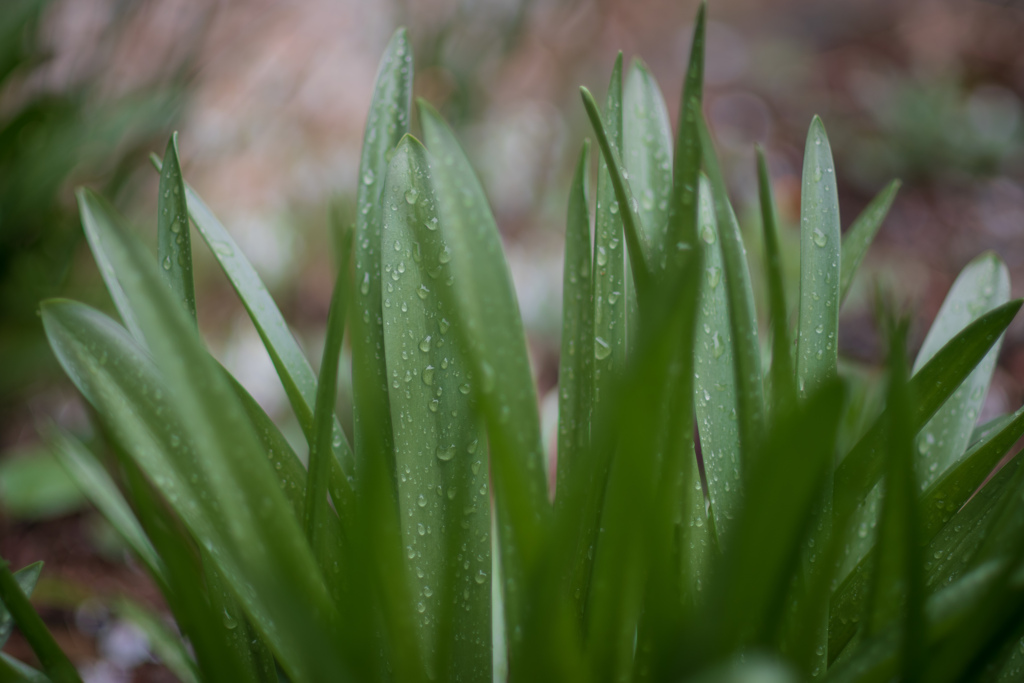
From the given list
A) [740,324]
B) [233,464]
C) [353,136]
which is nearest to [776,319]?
[740,324]

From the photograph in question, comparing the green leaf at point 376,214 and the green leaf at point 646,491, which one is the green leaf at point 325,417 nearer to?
the green leaf at point 376,214

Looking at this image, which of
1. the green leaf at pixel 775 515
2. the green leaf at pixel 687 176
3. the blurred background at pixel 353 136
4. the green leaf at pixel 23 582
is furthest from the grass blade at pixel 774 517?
the green leaf at pixel 23 582

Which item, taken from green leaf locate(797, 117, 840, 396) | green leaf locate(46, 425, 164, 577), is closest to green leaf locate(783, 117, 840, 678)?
green leaf locate(797, 117, 840, 396)

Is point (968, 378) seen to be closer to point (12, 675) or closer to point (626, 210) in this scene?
point (626, 210)

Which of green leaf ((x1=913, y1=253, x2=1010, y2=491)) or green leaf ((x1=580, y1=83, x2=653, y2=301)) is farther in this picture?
green leaf ((x1=913, y1=253, x2=1010, y2=491))

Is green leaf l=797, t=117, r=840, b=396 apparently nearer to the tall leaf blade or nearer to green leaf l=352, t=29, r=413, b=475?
the tall leaf blade
